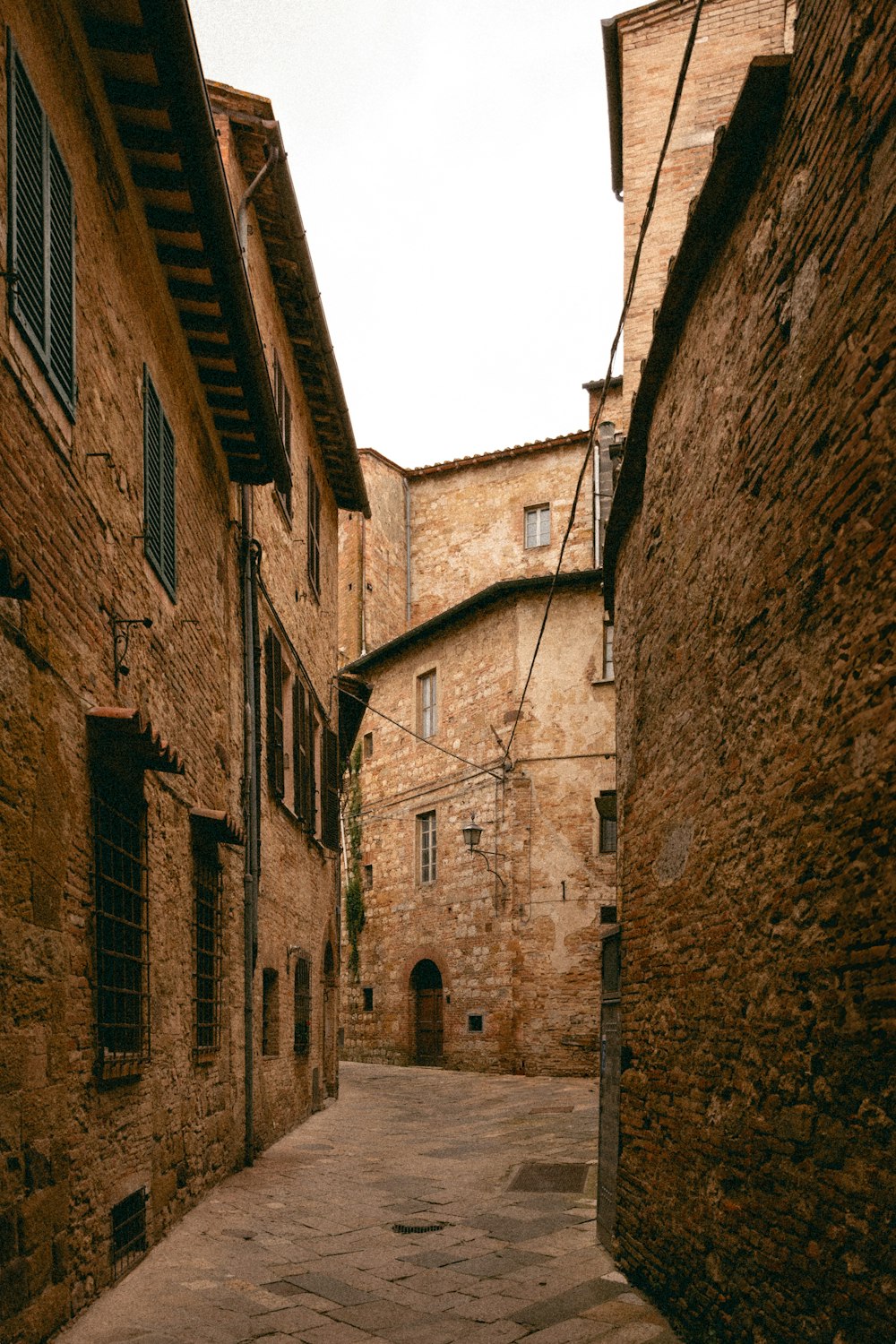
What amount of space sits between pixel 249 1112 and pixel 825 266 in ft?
24.4

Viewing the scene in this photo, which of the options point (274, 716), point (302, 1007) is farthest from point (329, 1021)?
point (274, 716)

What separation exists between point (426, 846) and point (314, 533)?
911cm

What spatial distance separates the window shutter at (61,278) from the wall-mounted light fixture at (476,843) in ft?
43.3

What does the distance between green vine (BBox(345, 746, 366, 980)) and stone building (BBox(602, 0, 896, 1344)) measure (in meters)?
17.2

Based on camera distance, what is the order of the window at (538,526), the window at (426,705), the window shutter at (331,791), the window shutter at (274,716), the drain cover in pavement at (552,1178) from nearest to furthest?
the drain cover in pavement at (552,1178) → the window shutter at (274,716) → the window shutter at (331,791) → the window at (426,705) → the window at (538,526)

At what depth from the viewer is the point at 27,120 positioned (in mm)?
4422

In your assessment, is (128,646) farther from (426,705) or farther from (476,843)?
(426,705)

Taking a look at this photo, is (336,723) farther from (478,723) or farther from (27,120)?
(27,120)

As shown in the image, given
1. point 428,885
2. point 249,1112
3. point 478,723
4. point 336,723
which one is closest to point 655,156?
point 336,723

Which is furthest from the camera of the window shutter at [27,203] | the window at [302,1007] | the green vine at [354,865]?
the green vine at [354,865]

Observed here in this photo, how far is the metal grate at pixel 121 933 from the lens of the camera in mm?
5230

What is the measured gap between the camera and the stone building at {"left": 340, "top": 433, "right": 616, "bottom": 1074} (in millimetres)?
17656

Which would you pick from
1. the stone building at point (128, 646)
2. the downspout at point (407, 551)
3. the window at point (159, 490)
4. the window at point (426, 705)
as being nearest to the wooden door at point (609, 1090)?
the stone building at point (128, 646)

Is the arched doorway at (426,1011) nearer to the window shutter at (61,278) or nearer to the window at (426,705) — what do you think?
the window at (426,705)
